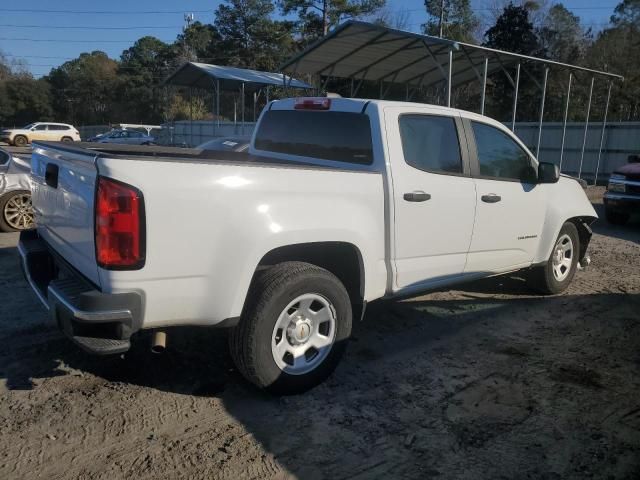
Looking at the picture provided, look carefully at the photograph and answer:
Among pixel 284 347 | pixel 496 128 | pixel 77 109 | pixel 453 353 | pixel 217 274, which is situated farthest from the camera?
pixel 77 109

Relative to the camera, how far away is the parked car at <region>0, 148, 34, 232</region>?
8.38m

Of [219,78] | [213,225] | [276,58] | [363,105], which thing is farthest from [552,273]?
[276,58]

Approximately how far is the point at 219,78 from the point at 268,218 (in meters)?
24.7

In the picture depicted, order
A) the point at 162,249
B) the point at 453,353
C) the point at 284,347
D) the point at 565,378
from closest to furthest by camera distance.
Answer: the point at 162,249, the point at 284,347, the point at 565,378, the point at 453,353

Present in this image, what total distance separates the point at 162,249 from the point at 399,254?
1.83m

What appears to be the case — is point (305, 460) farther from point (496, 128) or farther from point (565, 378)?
point (496, 128)

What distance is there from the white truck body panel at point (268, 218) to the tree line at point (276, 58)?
12.4 m

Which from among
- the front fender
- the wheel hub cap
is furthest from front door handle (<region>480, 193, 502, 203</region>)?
the wheel hub cap

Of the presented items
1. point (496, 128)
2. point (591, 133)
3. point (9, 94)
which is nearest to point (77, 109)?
point (9, 94)

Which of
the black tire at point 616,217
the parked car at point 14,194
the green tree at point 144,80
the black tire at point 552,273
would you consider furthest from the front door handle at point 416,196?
the green tree at point 144,80

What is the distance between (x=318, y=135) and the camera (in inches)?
182

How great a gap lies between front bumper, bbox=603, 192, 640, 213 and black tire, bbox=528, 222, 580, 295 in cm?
550

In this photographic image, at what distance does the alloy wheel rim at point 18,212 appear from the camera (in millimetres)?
8500

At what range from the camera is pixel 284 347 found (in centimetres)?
362
